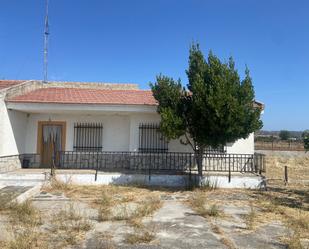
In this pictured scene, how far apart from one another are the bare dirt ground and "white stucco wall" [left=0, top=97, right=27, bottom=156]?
309 cm

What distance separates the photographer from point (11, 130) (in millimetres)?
13617

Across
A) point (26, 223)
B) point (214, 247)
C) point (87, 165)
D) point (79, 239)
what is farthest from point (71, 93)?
point (214, 247)

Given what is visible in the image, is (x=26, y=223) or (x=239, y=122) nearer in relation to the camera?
(x=26, y=223)

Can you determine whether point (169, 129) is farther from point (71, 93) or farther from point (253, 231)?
point (71, 93)

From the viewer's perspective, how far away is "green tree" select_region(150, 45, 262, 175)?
442 inches

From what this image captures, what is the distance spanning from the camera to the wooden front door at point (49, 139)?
15141 mm

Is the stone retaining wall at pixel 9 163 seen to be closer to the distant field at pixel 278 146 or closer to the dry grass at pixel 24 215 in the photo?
the dry grass at pixel 24 215

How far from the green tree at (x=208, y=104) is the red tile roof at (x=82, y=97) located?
2261 mm

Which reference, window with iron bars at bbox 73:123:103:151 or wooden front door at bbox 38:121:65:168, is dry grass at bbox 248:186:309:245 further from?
wooden front door at bbox 38:121:65:168

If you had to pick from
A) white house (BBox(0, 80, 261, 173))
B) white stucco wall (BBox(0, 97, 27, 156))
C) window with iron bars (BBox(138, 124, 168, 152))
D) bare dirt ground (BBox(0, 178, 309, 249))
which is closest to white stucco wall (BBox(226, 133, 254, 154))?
white house (BBox(0, 80, 261, 173))

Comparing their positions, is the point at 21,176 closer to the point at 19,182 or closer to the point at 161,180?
the point at 19,182

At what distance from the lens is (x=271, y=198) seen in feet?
35.7

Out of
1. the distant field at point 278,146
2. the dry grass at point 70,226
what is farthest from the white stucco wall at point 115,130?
the distant field at point 278,146

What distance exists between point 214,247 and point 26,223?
4182 millimetres
